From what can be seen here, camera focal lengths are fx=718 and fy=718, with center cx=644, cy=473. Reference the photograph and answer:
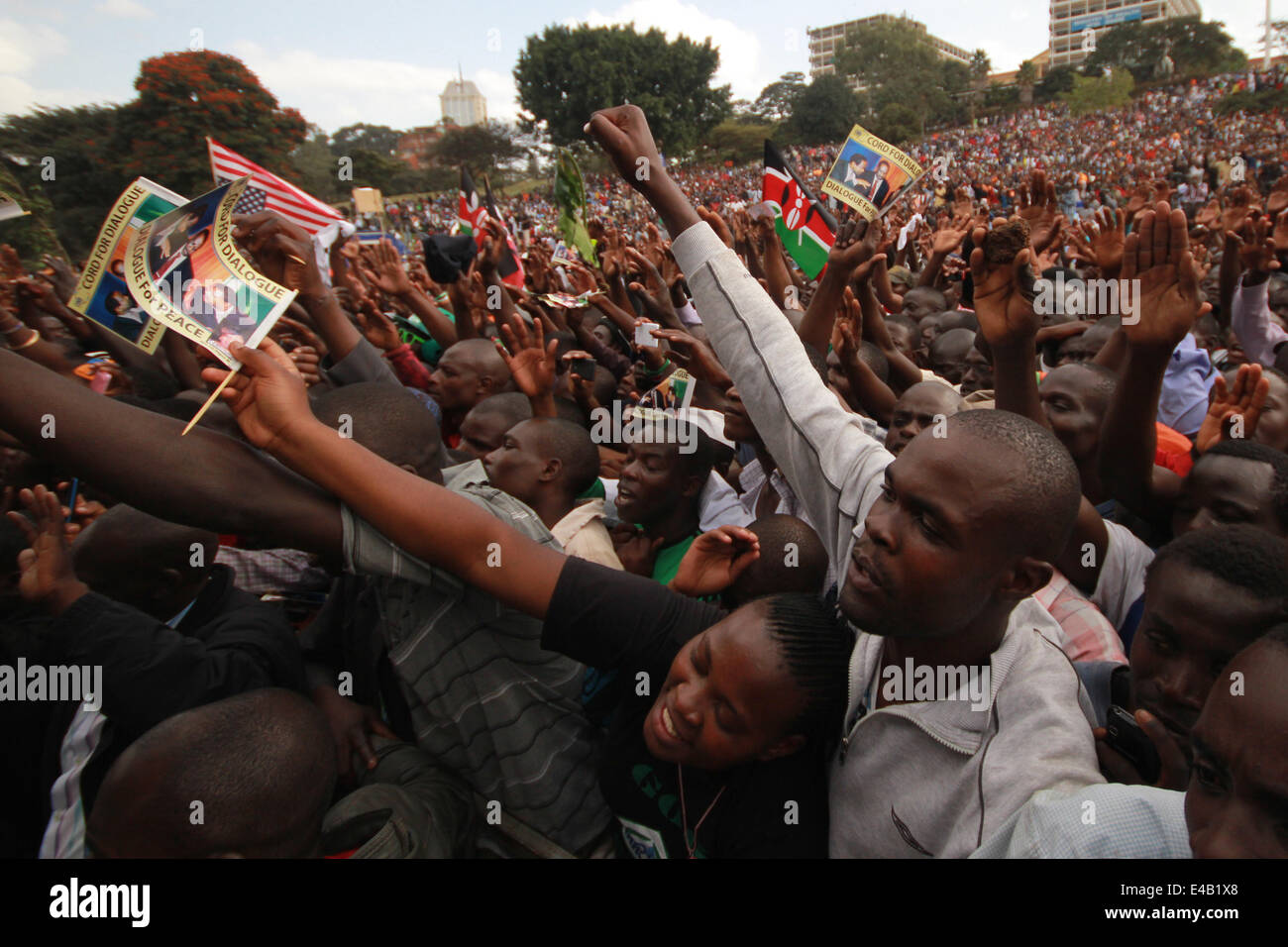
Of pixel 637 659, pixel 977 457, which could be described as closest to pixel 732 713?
pixel 637 659

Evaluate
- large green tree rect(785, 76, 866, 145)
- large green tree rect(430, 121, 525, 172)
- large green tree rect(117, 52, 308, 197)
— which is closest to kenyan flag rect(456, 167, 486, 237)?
large green tree rect(117, 52, 308, 197)

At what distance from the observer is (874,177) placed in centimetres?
450

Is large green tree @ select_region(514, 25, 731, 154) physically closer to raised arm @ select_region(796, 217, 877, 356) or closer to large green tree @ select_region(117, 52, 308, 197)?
large green tree @ select_region(117, 52, 308, 197)

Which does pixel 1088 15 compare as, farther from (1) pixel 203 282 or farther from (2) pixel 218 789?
(2) pixel 218 789

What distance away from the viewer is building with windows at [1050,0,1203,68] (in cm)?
6378

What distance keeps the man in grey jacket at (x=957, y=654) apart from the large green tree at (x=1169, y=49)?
65.2 metres

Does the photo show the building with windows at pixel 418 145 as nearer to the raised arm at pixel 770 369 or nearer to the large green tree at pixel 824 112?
the large green tree at pixel 824 112

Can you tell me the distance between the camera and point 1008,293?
77.3 inches

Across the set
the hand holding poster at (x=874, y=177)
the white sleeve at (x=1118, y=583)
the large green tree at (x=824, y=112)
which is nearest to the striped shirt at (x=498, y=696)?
the white sleeve at (x=1118, y=583)

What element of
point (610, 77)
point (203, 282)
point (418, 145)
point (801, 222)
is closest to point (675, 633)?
point (203, 282)

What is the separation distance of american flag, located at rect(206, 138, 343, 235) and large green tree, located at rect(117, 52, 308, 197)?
18.3m

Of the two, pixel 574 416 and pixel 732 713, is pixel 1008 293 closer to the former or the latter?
pixel 732 713

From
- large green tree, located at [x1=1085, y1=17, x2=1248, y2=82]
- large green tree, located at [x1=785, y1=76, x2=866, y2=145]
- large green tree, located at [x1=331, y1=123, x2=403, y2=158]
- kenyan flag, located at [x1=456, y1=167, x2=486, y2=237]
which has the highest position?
large green tree, located at [x1=331, y1=123, x2=403, y2=158]

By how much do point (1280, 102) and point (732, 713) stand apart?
38691mm
